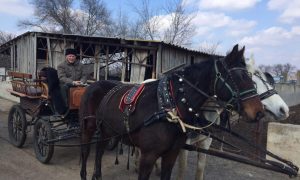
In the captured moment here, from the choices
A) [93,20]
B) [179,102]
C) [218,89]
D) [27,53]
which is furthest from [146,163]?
[93,20]

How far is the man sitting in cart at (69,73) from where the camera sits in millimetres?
6527

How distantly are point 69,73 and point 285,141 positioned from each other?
4.36 m

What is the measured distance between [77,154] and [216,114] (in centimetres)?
406

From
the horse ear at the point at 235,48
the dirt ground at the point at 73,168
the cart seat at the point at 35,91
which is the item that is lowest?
the dirt ground at the point at 73,168

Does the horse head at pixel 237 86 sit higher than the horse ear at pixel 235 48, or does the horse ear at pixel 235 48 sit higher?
the horse ear at pixel 235 48

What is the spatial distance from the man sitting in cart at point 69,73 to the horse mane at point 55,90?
0.31ft

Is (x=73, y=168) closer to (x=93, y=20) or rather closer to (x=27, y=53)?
(x=27, y=53)

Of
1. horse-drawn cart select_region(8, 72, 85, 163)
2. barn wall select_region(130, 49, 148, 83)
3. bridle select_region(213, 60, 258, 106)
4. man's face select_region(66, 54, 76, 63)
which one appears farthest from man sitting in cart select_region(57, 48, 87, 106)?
barn wall select_region(130, 49, 148, 83)

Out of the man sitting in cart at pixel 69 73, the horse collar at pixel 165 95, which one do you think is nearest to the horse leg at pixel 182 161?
the horse collar at pixel 165 95

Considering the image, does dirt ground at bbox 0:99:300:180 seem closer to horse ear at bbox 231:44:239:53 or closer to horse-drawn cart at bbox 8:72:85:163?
horse-drawn cart at bbox 8:72:85:163

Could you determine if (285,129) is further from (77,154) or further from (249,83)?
(77,154)

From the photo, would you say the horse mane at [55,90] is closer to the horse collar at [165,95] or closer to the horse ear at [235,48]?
the horse collar at [165,95]

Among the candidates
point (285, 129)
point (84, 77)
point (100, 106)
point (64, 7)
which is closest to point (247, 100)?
point (100, 106)

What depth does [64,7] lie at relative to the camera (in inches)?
1725
